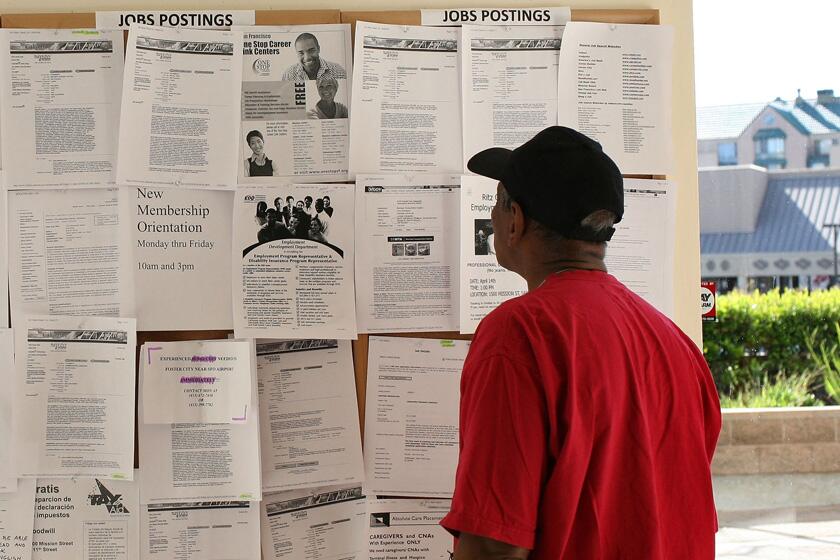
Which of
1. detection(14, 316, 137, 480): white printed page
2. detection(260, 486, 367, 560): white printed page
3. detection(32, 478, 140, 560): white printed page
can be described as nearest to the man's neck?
detection(260, 486, 367, 560): white printed page

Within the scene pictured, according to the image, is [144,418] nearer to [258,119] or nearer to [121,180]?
[121,180]

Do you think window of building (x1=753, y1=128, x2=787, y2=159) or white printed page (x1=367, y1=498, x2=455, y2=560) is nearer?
white printed page (x1=367, y1=498, x2=455, y2=560)

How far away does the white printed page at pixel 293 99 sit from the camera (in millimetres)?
1769

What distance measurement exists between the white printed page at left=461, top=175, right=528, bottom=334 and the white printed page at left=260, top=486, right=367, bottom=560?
44 centimetres

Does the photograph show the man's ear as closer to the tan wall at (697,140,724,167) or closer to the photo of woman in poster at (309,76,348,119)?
the photo of woman in poster at (309,76,348,119)

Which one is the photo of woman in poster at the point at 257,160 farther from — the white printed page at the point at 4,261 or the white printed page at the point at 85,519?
the white printed page at the point at 85,519

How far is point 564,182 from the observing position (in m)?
1.08

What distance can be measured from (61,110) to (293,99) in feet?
1.54

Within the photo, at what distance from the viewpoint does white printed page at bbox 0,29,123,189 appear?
68.9 inches

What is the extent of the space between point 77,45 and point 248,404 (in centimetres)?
81

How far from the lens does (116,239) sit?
69.1 inches

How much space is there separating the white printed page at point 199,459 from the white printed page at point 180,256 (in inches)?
4.8

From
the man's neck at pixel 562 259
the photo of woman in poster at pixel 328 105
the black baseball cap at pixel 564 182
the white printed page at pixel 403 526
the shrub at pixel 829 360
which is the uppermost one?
the photo of woman in poster at pixel 328 105

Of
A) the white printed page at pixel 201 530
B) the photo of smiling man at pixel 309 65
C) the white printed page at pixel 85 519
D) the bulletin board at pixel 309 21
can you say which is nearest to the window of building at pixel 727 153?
the bulletin board at pixel 309 21
